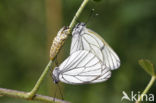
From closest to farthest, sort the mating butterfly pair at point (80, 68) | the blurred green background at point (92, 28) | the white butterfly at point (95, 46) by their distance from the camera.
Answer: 1. the mating butterfly pair at point (80, 68)
2. the white butterfly at point (95, 46)
3. the blurred green background at point (92, 28)

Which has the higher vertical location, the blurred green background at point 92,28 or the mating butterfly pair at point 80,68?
the mating butterfly pair at point 80,68

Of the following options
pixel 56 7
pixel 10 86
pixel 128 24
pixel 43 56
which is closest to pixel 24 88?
pixel 10 86

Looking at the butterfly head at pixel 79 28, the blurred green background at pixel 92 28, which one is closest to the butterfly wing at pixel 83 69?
the butterfly head at pixel 79 28

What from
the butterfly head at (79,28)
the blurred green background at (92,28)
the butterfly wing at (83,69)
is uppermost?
the butterfly head at (79,28)

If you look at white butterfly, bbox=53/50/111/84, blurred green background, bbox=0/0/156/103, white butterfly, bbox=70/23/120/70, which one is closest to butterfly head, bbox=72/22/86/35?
white butterfly, bbox=70/23/120/70

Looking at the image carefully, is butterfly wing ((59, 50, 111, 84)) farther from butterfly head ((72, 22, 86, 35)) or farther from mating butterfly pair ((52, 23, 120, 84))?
butterfly head ((72, 22, 86, 35))

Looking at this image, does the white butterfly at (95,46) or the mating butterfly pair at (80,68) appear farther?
the white butterfly at (95,46)

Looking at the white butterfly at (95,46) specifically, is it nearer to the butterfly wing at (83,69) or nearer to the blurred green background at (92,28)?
the butterfly wing at (83,69)
